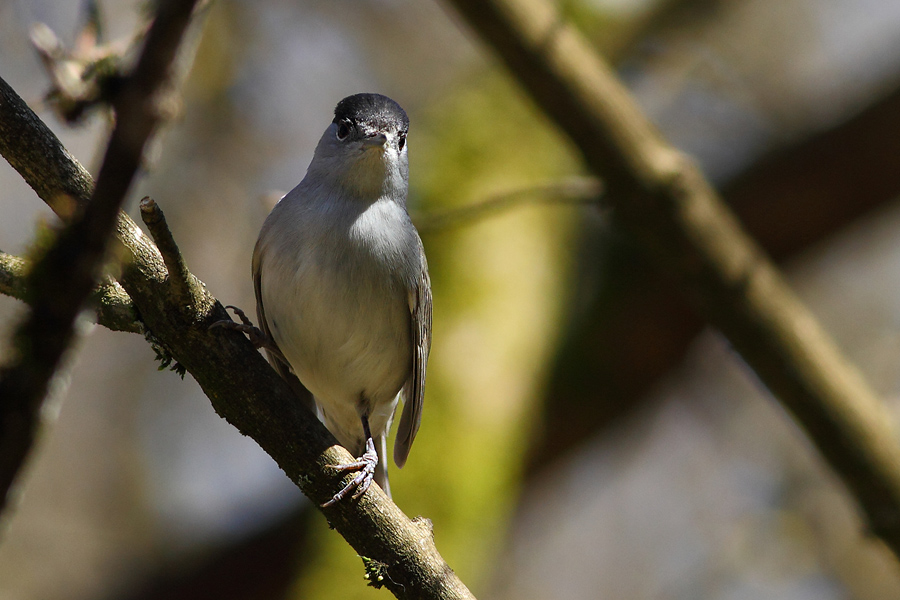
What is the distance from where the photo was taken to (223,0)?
8602 mm


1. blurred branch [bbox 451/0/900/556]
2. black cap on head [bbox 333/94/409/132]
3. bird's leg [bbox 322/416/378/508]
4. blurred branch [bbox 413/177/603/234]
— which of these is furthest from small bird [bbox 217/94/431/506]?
bird's leg [bbox 322/416/378/508]

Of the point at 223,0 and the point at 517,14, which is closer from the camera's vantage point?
the point at 517,14

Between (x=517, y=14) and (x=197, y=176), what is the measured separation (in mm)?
6188

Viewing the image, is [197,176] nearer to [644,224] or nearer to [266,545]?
[266,545]

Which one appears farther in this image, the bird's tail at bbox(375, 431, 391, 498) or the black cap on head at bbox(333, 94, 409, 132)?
the bird's tail at bbox(375, 431, 391, 498)

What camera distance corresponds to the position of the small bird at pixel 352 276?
3.82 meters

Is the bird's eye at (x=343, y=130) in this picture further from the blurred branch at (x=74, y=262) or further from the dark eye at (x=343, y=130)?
the blurred branch at (x=74, y=262)

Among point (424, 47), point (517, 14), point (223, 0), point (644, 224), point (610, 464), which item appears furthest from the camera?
point (424, 47)

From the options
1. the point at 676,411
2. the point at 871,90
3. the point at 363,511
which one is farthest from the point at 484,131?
the point at 676,411

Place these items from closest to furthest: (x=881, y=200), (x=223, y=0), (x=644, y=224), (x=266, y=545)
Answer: (x=644, y=224)
(x=881, y=200)
(x=266, y=545)
(x=223, y=0)

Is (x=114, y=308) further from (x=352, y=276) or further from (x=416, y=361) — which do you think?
(x=416, y=361)

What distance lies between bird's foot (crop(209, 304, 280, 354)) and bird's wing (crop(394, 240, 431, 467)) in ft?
2.40

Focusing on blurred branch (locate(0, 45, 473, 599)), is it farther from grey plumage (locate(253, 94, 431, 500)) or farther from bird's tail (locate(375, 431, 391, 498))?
bird's tail (locate(375, 431, 391, 498))

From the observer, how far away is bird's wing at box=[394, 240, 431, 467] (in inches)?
163
